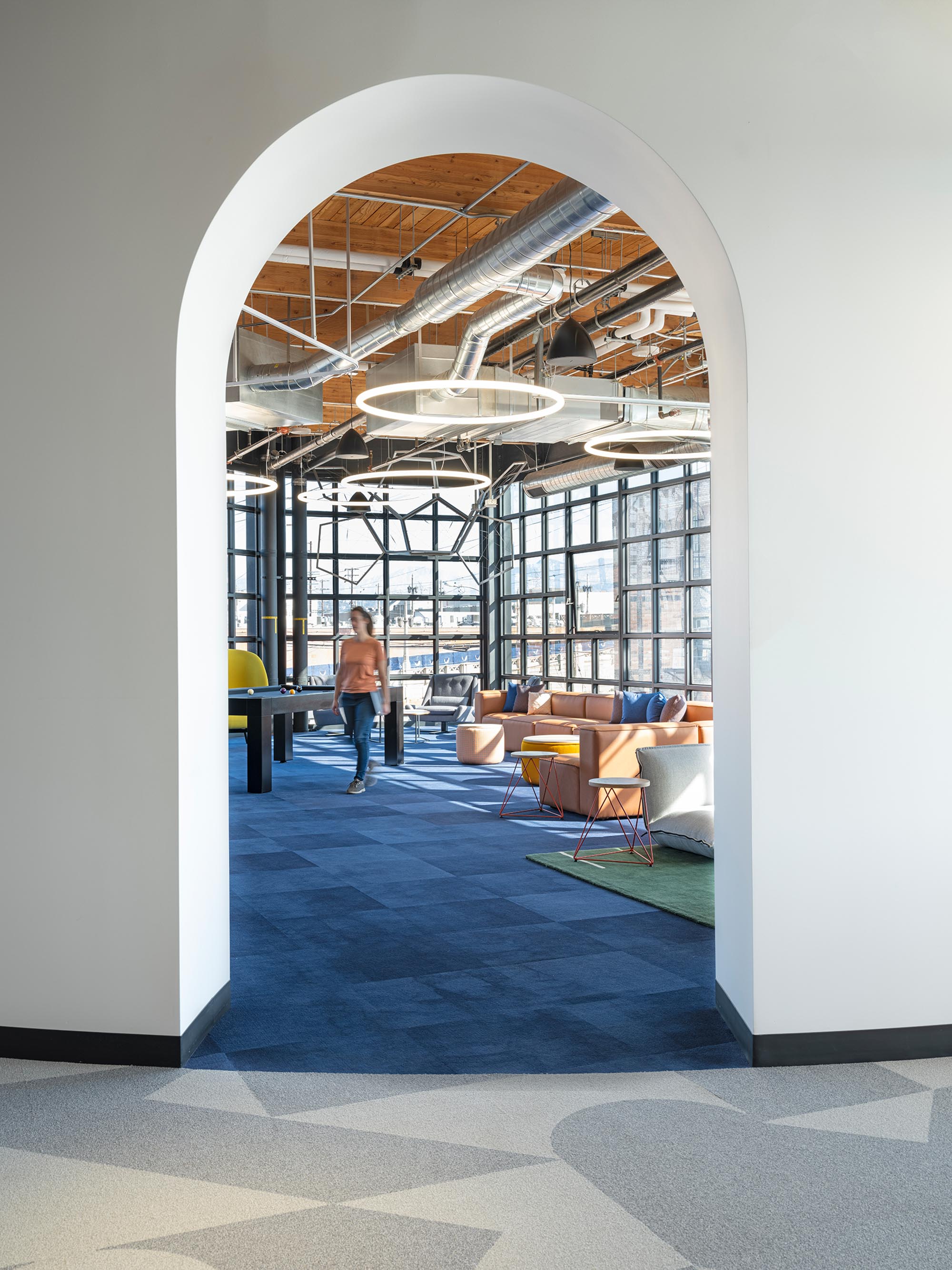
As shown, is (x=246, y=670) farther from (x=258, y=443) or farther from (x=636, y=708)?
(x=636, y=708)

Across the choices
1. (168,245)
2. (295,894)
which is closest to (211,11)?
(168,245)

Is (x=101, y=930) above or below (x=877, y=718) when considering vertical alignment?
below

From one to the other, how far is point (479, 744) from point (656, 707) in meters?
2.47

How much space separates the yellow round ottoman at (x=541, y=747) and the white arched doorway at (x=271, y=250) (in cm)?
604

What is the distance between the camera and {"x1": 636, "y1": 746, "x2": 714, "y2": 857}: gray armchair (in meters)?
7.55

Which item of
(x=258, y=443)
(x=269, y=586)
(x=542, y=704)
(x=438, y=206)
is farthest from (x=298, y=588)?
(x=438, y=206)

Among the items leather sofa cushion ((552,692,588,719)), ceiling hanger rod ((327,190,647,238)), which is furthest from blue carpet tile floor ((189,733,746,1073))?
leather sofa cushion ((552,692,588,719))

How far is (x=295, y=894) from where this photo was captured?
616 centimetres

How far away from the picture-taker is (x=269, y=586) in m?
16.5

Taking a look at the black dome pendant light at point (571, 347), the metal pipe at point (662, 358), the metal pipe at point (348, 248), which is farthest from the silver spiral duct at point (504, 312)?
the metal pipe at point (662, 358)

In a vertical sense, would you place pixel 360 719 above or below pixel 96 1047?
above

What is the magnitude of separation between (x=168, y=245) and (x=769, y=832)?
2.87 m

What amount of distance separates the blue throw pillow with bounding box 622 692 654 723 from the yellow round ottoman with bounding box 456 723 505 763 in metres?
1.85

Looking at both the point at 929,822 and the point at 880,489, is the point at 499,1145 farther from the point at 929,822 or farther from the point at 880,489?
the point at 880,489
